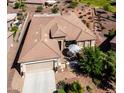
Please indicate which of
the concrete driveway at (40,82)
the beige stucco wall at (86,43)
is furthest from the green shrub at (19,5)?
the concrete driveway at (40,82)

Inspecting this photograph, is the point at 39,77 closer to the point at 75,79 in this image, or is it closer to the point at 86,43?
the point at 75,79

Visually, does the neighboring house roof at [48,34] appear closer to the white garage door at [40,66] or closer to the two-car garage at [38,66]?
the two-car garage at [38,66]

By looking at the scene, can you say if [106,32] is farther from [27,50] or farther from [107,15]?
[27,50]

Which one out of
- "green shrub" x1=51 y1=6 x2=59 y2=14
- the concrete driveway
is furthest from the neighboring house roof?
"green shrub" x1=51 y1=6 x2=59 y2=14

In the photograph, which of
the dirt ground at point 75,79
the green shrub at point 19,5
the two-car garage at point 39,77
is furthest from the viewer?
the green shrub at point 19,5

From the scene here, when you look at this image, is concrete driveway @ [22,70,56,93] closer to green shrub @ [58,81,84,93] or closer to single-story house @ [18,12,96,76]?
single-story house @ [18,12,96,76]

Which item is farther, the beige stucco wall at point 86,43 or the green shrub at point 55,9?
the green shrub at point 55,9

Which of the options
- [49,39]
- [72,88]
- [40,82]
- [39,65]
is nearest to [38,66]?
[39,65]
